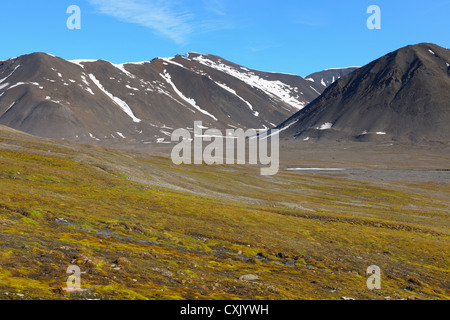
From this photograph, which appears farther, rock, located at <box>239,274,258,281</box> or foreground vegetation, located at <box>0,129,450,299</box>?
rock, located at <box>239,274,258,281</box>

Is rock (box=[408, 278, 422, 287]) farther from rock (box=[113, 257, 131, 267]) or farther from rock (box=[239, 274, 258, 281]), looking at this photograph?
rock (box=[113, 257, 131, 267])

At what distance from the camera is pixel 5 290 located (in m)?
14.7

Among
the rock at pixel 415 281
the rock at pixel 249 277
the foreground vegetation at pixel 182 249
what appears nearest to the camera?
the foreground vegetation at pixel 182 249

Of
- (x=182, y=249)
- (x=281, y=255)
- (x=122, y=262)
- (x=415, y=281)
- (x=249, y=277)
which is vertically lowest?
(x=415, y=281)

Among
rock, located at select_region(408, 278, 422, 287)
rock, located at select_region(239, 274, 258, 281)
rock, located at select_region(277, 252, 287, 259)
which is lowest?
rock, located at select_region(408, 278, 422, 287)

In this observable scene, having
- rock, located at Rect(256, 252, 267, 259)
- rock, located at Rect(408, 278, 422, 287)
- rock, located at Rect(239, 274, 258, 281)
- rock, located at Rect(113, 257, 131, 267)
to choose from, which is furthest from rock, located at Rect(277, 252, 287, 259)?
rock, located at Rect(113, 257, 131, 267)

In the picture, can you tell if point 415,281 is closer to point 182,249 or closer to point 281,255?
point 281,255

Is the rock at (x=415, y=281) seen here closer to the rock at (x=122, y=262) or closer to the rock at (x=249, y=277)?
the rock at (x=249, y=277)

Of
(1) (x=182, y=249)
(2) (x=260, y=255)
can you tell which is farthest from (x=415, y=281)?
(1) (x=182, y=249)

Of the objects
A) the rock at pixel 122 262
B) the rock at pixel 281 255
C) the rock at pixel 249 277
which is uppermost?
the rock at pixel 122 262

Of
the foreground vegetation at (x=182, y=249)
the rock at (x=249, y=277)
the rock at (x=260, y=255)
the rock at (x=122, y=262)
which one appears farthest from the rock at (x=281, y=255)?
the rock at (x=122, y=262)

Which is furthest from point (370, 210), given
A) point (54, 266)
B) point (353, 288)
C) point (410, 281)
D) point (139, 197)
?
point (54, 266)

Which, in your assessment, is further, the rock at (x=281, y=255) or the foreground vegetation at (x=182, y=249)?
the rock at (x=281, y=255)

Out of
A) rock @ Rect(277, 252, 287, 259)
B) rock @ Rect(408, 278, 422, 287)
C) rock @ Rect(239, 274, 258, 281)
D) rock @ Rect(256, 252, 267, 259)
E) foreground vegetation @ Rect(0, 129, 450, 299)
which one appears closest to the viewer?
foreground vegetation @ Rect(0, 129, 450, 299)
